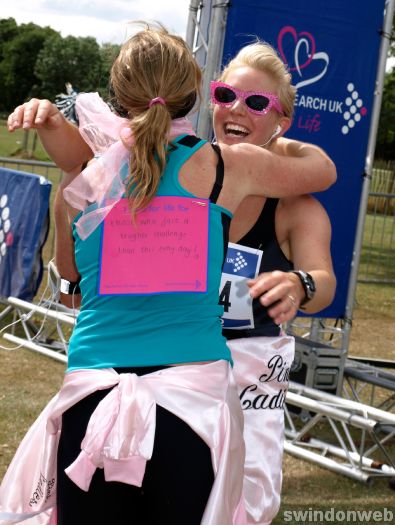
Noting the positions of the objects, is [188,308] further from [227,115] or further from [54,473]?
[227,115]

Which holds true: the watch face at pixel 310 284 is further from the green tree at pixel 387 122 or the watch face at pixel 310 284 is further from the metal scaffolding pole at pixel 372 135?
the green tree at pixel 387 122

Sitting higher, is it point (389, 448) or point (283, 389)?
point (283, 389)

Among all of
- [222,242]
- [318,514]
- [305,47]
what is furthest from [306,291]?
[305,47]

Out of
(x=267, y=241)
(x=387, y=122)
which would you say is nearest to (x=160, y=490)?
(x=267, y=241)

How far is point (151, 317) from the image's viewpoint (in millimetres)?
1960

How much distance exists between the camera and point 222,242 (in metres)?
2.04

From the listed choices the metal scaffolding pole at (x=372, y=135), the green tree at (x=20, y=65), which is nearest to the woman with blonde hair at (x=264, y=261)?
the metal scaffolding pole at (x=372, y=135)

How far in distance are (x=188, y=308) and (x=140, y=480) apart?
1.31 feet

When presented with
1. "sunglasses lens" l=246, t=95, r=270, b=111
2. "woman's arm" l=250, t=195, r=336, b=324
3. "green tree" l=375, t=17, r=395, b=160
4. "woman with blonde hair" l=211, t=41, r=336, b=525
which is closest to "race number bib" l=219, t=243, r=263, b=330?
"woman with blonde hair" l=211, t=41, r=336, b=525

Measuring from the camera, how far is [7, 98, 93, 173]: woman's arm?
2008 mm

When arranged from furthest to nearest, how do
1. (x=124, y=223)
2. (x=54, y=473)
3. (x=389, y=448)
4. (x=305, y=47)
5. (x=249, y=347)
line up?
1. (x=389, y=448)
2. (x=305, y=47)
3. (x=249, y=347)
4. (x=54, y=473)
5. (x=124, y=223)

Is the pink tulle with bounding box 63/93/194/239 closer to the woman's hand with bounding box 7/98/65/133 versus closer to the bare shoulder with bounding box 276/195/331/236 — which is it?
the woman's hand with bounding box 7/98/65/133

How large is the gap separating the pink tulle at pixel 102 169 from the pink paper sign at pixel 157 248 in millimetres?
37

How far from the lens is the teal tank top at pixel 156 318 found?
6.41 ft
